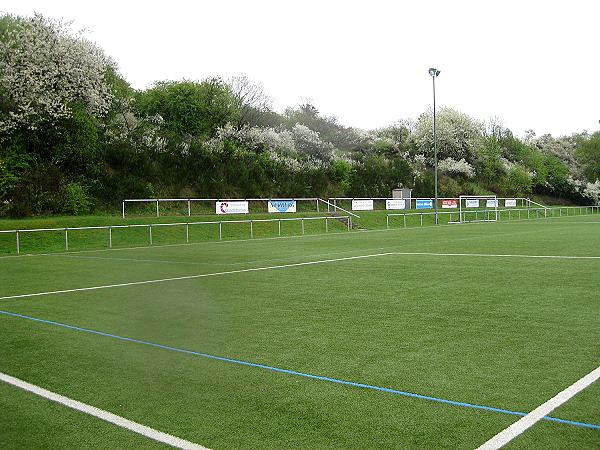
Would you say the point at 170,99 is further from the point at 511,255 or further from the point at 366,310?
the point at 366,310

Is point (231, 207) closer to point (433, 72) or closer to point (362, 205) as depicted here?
point (362, 205)

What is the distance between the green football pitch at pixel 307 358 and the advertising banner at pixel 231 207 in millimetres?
21481

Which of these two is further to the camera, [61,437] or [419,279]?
[419,279]

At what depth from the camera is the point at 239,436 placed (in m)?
4.07

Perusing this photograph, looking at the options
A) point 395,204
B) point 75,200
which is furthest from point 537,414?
point 395,204

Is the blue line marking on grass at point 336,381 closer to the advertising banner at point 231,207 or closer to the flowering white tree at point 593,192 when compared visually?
the advertising banner at point 231,207

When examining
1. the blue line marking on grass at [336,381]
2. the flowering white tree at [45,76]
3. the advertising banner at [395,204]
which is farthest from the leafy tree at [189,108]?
the blue line marking on grass at [336,381]

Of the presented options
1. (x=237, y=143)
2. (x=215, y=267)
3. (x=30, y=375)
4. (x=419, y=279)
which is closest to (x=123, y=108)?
(x=237, y=143)

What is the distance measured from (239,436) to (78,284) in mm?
9570

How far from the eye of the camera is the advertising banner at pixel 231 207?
1360 inches

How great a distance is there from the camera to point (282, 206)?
123 feet

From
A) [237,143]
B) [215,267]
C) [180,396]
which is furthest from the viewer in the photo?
[237,143]

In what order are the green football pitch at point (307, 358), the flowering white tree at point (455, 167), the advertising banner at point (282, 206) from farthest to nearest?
the flowering white tree at point (455, 167) < the advertising banner at point (282, 206) < the green football pitch at point (307, 358)

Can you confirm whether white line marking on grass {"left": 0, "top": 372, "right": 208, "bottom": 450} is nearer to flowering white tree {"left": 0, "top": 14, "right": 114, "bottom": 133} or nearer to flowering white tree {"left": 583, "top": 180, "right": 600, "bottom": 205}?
flowering white tree {"left": 0, "top": 14, "right": 114, "bottom": 133}
